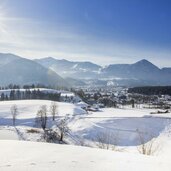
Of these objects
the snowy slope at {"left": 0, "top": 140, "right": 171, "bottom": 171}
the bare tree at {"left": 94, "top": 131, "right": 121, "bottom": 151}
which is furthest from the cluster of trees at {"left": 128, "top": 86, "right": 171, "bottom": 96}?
the snowy slope at {"left": 0, "top": 140, "right": 171, "bottom": 171}

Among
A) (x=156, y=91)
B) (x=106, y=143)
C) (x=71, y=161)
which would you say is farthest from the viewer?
(x=156, y=91)

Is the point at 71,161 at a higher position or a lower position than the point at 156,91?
higher

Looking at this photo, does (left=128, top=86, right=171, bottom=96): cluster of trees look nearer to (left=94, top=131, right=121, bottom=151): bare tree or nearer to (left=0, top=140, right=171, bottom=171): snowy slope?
(left=94, top=131, right=121, bottom=151): bare tree

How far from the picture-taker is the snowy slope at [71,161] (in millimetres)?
6780

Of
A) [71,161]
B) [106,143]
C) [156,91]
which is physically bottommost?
[106,143]

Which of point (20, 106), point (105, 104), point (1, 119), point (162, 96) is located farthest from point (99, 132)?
point (162, 96)

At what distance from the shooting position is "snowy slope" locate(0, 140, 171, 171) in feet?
22.2

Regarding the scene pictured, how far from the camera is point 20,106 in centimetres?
8938

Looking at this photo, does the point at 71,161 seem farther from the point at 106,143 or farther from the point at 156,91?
Result: the point at 156,91

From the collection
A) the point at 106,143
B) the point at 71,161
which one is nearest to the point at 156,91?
the point at 106,143

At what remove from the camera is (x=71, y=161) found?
739 centimetres

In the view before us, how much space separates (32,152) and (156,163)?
3.59 metres

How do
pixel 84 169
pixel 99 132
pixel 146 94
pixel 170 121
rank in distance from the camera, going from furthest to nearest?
pixel 146 94, pixel 170 121, pixel 99 132, pixel 84 169

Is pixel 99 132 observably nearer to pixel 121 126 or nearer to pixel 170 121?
pixel 121 126
